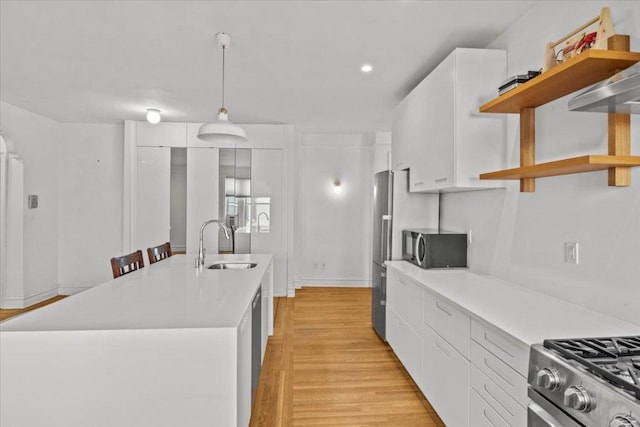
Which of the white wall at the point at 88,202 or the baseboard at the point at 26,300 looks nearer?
the baseboard at the point at 26,300

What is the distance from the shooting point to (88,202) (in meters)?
5.43

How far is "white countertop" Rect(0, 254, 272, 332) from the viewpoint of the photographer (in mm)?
1455

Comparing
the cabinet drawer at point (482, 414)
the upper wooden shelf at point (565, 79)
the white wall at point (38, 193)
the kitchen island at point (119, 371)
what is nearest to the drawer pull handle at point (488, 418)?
the cabinet drawer at point (482, 414)

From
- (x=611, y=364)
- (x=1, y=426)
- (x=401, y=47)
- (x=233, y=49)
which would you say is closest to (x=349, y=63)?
(x=401, y=47)

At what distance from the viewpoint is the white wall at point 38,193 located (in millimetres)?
4582

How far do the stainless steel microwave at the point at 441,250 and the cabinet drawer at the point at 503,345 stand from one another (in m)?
1.18

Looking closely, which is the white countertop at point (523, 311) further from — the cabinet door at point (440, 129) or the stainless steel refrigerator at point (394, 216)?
the stainless steel refrigerator at point (394, 216)

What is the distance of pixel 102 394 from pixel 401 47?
2.95 meters

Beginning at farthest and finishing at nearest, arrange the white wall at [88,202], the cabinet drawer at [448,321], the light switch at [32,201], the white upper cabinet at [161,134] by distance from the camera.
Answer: the white wall at [88,202] → the white upper cabinet at [161,134] → the light switch at [32,201] → the cabinet drawer at [448,321]

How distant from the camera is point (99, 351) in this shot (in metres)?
1.39

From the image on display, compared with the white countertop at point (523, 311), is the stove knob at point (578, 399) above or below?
below

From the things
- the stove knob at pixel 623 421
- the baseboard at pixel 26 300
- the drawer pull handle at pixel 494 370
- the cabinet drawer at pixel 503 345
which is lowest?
the baseboard at pixel 26 300

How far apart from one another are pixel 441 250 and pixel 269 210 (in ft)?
10.4

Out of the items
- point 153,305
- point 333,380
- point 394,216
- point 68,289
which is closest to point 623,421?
point 153,305
